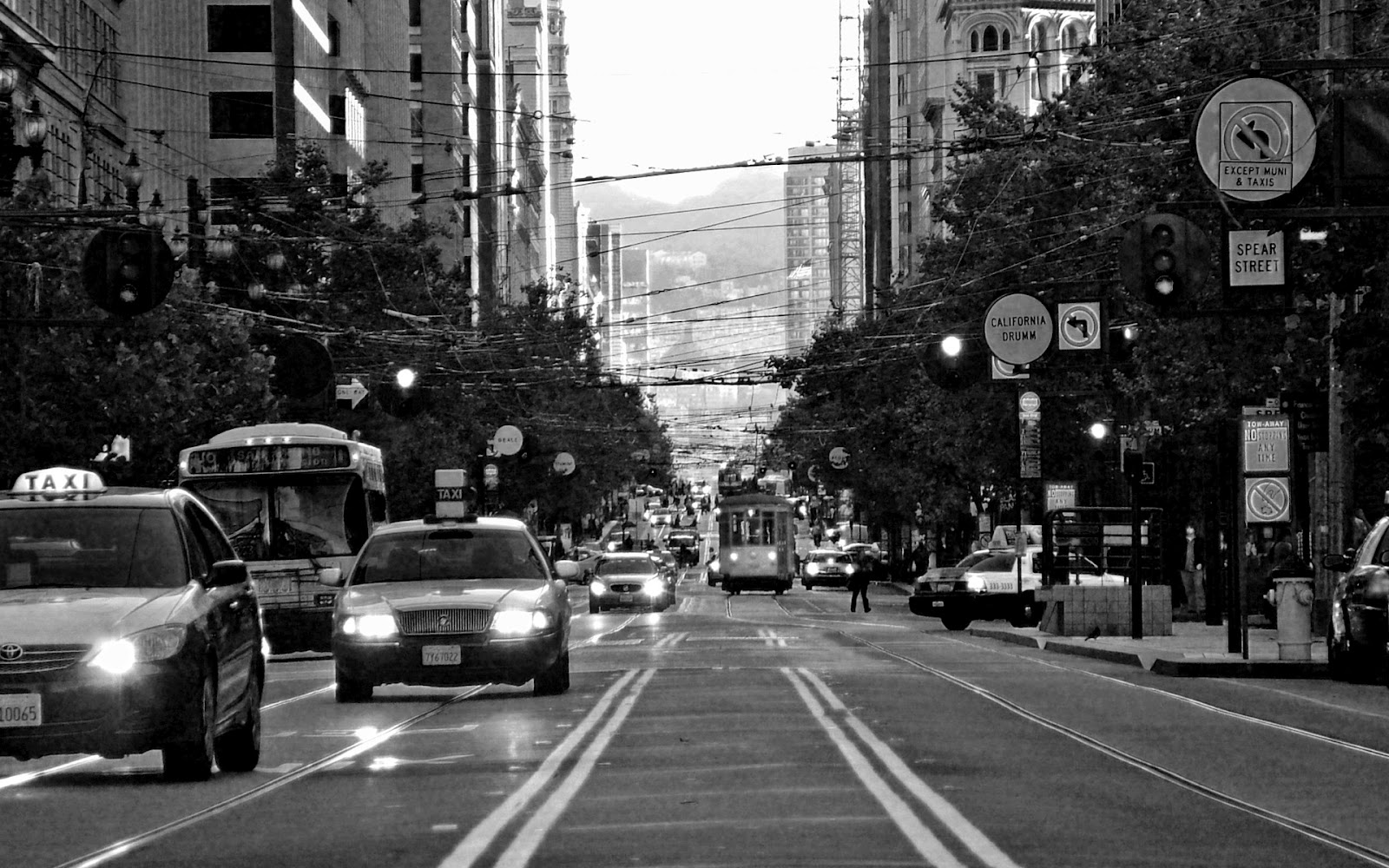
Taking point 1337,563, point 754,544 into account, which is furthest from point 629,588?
point 1337,563

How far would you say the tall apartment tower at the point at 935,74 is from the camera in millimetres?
121500

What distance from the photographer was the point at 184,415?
152 feet

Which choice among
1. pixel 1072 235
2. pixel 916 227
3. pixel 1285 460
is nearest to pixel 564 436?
pixel 916 227

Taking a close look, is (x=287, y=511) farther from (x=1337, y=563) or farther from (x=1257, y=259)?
(x=1337, y=563)

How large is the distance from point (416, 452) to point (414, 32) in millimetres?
66824

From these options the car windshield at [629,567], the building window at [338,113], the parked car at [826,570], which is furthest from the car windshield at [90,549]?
the parked car at [826,570]

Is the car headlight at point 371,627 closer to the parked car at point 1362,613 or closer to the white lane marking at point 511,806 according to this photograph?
the white lane marking at point 511,806

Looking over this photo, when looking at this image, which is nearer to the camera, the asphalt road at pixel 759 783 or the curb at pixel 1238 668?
the asphalt road at pixel 759 783

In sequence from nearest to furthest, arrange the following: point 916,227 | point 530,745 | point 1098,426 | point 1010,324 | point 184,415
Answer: point 530,745 → point 1010,324 → point 184,415 → point 1098,426 → point 916,227

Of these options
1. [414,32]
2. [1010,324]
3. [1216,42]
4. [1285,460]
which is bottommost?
[1285,460]

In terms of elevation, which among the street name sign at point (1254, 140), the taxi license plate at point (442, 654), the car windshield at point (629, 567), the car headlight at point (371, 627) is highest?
the street name sign at point (1254, 140)

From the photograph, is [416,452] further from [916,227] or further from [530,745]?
[916,227]

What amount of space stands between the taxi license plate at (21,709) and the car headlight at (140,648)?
1.26ft

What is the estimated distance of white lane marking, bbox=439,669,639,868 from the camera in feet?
33.9
